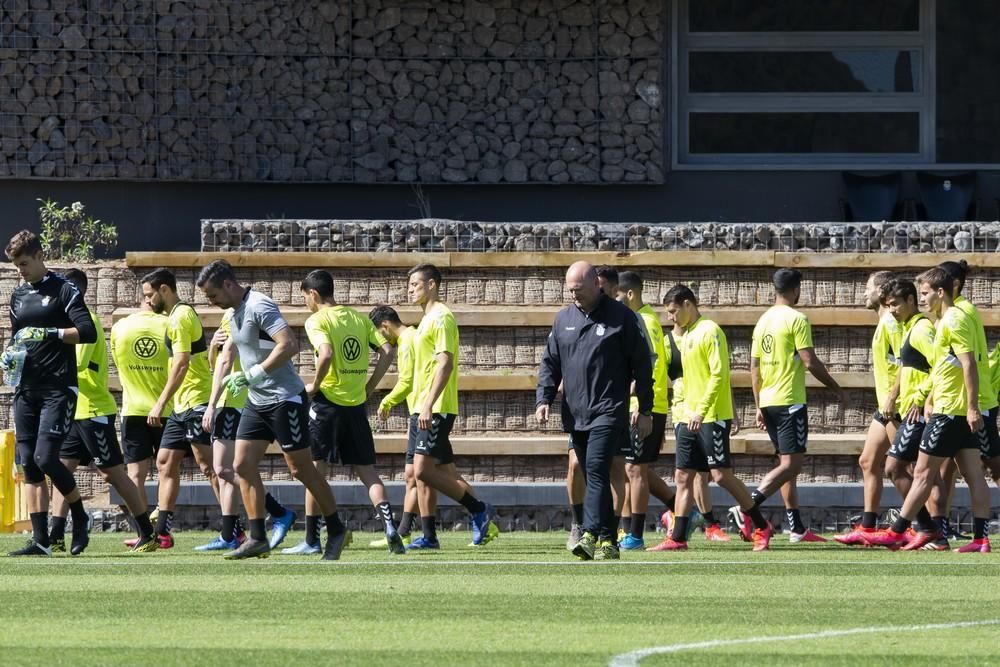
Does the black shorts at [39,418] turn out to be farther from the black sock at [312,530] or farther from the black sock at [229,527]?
the black sock at [312,530]

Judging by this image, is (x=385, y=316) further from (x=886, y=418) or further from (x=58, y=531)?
(x=886, y=418)

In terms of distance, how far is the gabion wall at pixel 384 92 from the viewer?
72.3 ft

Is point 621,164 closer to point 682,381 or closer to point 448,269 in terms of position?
point 448,269

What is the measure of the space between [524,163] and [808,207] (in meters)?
3.56

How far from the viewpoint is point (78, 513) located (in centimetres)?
1376

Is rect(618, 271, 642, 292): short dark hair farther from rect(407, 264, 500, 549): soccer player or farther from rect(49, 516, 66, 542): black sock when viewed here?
rect(49, 516, 66, 542): black sock

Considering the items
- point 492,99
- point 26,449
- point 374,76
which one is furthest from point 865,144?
point 26,449

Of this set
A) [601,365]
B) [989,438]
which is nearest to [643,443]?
[601,365]

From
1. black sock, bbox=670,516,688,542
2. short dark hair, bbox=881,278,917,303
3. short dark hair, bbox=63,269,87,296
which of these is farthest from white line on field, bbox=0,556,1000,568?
short dark hair, bbox=881,278,917,303

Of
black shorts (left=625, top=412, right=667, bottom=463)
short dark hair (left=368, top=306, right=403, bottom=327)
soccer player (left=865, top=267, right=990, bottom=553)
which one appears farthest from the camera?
short dark hair (left=368, top=306, right=403, bottom=327)

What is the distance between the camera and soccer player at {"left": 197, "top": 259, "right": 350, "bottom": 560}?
12.5 metres

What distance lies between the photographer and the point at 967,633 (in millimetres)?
8562

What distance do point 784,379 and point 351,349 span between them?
136 inches

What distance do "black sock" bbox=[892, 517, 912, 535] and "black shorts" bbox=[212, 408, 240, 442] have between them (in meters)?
4.96
